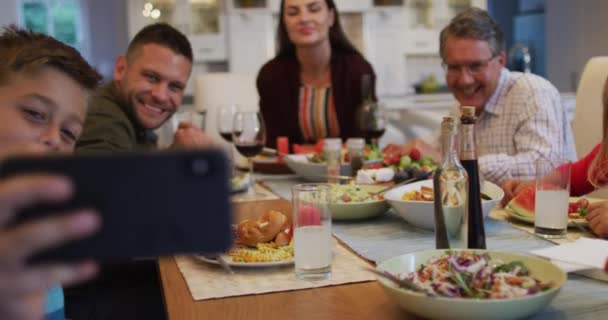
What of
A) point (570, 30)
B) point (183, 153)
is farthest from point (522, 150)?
point (570, 30)

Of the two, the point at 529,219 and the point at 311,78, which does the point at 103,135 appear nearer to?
the point at 529,219

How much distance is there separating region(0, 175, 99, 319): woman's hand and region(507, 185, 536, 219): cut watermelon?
1104 mm

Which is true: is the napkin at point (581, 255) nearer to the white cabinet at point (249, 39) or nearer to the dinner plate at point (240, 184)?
the dinner plate at point (240, 184)

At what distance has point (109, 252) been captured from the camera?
46cm

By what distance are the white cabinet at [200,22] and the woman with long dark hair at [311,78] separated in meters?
2.21

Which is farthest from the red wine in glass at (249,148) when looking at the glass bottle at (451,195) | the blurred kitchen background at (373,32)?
the blurred kitchen background at (373,32)

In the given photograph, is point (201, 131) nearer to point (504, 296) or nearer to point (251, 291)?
point (251, 291)

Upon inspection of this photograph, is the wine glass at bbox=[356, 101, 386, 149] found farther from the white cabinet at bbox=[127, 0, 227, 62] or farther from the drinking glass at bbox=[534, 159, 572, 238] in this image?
the white cabinet at bbox=[127, 0, 227, 62]

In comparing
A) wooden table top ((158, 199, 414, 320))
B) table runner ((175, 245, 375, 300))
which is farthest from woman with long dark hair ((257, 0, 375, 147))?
wooden table top ((158, 199, 414, 320))

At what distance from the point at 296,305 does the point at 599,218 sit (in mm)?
636

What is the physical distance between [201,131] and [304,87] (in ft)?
3.26

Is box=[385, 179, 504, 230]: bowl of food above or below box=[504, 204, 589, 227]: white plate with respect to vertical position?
above

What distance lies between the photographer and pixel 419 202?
1315 mm

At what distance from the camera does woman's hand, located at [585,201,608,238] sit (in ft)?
3.96
